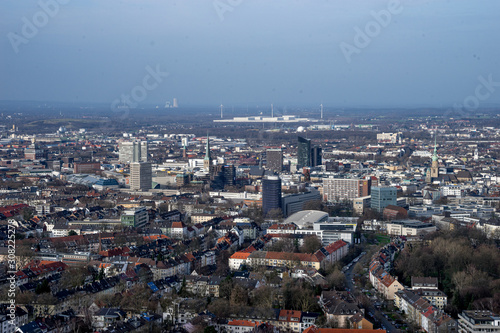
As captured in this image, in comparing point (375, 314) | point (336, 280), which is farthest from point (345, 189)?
point (375, 314)

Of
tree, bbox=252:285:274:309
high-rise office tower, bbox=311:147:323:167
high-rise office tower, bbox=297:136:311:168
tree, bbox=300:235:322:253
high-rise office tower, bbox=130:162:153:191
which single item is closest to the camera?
tree, bbox=252:285:274:309

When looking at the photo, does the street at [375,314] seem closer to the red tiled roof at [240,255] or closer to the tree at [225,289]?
the tree at [225,289]

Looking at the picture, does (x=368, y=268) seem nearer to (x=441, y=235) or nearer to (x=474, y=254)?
(x=474, y=254)

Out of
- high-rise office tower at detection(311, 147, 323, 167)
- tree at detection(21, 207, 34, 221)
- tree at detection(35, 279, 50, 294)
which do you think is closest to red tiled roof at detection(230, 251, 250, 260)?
tree at detection(35, 279, 50, 294)

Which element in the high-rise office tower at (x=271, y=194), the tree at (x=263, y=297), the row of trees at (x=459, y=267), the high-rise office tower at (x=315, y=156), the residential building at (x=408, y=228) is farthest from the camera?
the high-rise office tower at (x=315, y=156)

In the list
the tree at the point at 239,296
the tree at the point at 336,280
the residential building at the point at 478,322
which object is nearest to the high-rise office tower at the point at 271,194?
the tree at the point at 336,280

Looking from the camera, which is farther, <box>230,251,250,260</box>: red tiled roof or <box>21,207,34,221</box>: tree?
<box>21,207,34,221</box>: tree

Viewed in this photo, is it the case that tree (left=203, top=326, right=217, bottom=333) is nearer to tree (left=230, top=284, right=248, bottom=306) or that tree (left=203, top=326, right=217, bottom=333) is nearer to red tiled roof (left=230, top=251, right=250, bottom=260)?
tree (left=230, top=284, right=248, bottom=306)
